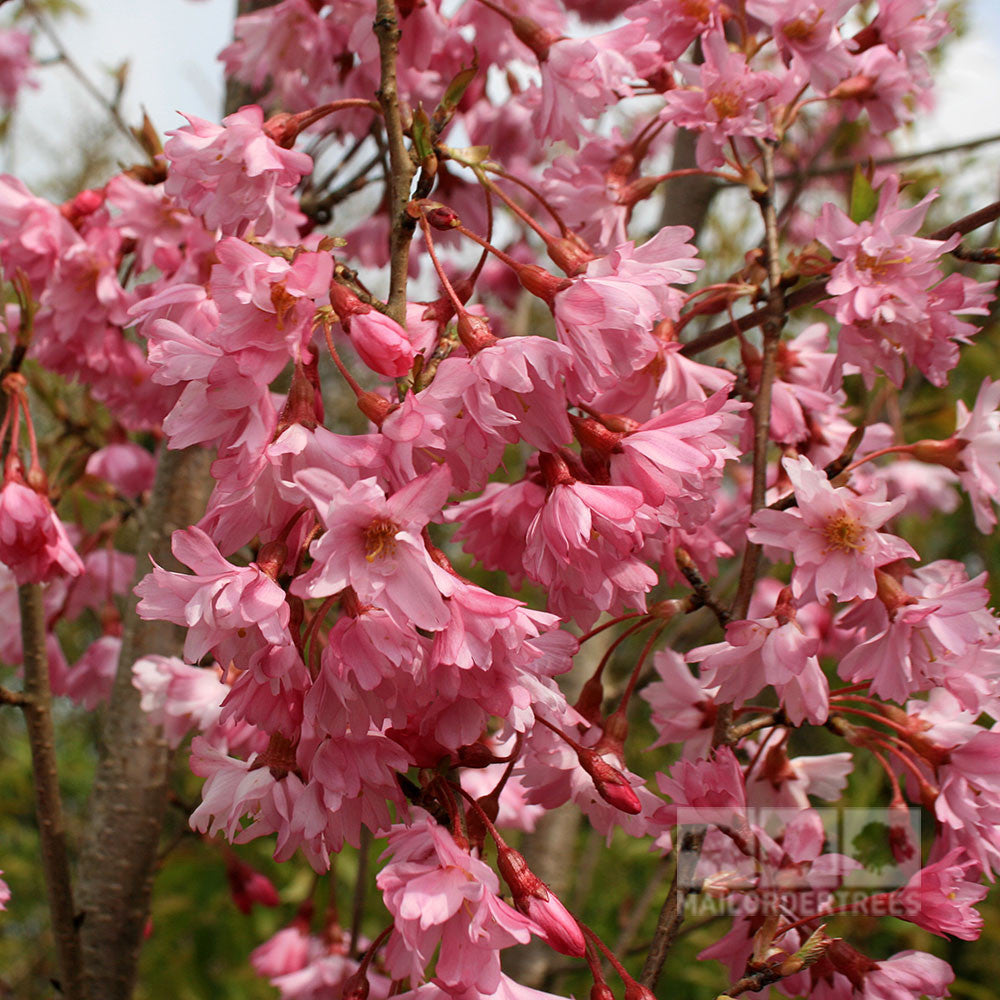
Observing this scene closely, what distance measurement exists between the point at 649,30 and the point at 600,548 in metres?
0.61

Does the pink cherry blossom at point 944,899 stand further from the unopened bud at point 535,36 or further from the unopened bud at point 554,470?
the unopened bud at point 535,36

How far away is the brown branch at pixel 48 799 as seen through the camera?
1.11 meters

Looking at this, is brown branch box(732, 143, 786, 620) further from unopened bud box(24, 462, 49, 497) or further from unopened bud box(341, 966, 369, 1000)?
unopened bud box(24, 462, 49, 497)

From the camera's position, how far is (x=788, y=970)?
0.66 meters

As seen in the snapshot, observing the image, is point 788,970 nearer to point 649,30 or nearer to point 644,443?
point 644,443

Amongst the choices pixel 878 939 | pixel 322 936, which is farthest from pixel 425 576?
pixel 878 939

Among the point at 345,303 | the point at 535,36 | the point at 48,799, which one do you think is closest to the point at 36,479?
the point at 48,799

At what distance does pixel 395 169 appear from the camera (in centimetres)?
75

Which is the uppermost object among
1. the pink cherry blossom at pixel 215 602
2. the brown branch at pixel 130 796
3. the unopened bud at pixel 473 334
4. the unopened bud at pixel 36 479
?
the unopened bud at pixel 473 334

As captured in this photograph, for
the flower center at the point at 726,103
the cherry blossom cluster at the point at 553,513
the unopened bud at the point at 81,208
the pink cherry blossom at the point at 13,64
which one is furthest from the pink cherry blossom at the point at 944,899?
the pink cherry blossom at the point at 13,64

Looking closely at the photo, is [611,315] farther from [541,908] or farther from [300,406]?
[541,908]

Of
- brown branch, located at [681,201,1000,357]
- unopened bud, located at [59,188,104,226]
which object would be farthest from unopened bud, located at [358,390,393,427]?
unopened bud, located at [59,188,104,226]

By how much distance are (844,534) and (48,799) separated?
0.91 m

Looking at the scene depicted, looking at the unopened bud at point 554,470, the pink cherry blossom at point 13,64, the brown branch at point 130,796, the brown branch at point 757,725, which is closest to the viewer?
the unopened bud at point 554,470
